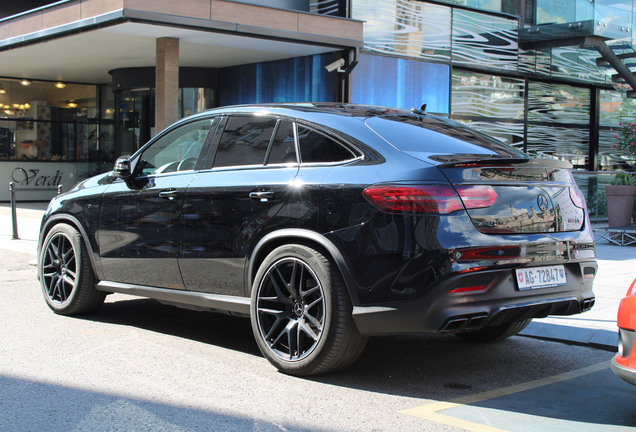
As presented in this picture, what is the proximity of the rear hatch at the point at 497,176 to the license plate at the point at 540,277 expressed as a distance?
236 mm

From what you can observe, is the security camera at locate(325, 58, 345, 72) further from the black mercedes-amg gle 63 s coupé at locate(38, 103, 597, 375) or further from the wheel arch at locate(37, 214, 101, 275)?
the black mercedes-amg gle 63 s coupé at locate(38, 103, 597, 375)

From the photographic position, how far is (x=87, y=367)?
4883mm

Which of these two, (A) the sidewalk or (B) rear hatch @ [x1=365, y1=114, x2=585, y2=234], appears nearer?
(B) rear hatch @ [x1=365, y1=114, x2=585, y2=234]

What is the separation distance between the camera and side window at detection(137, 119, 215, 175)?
568 cm

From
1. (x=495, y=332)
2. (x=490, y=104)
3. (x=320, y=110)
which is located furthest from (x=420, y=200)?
(x=490, y=104)

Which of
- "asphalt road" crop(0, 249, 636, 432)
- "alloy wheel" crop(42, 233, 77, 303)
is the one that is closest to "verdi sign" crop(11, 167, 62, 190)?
"alloy wheel" crop(42, 233, 77, 303)

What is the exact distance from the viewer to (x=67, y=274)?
6.55m

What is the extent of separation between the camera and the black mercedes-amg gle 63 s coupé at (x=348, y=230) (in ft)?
13.7

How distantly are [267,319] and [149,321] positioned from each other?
2.05m

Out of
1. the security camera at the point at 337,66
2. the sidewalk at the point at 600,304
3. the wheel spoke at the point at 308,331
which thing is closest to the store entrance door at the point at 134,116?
the security camera at the point at 337,66

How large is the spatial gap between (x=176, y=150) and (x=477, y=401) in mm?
3138

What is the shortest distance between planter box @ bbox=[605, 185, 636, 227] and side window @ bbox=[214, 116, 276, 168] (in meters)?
11.4

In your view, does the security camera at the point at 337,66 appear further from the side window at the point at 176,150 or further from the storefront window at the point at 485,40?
the side window at the point at 176,150

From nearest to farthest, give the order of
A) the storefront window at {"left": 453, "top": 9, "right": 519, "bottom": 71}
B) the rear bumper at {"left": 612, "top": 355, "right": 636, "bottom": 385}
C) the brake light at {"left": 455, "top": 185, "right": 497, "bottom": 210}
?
1. the rear bumper at {"left": 612, "top": 355, "right": 636, "bottom": 385}
2. the brake light at {"left": 455, "top": 185, "right": 497, "bottom": 210}
3. the storefront window at {"left": 453, "top": 9, "right": 519, "bottom": 71}
